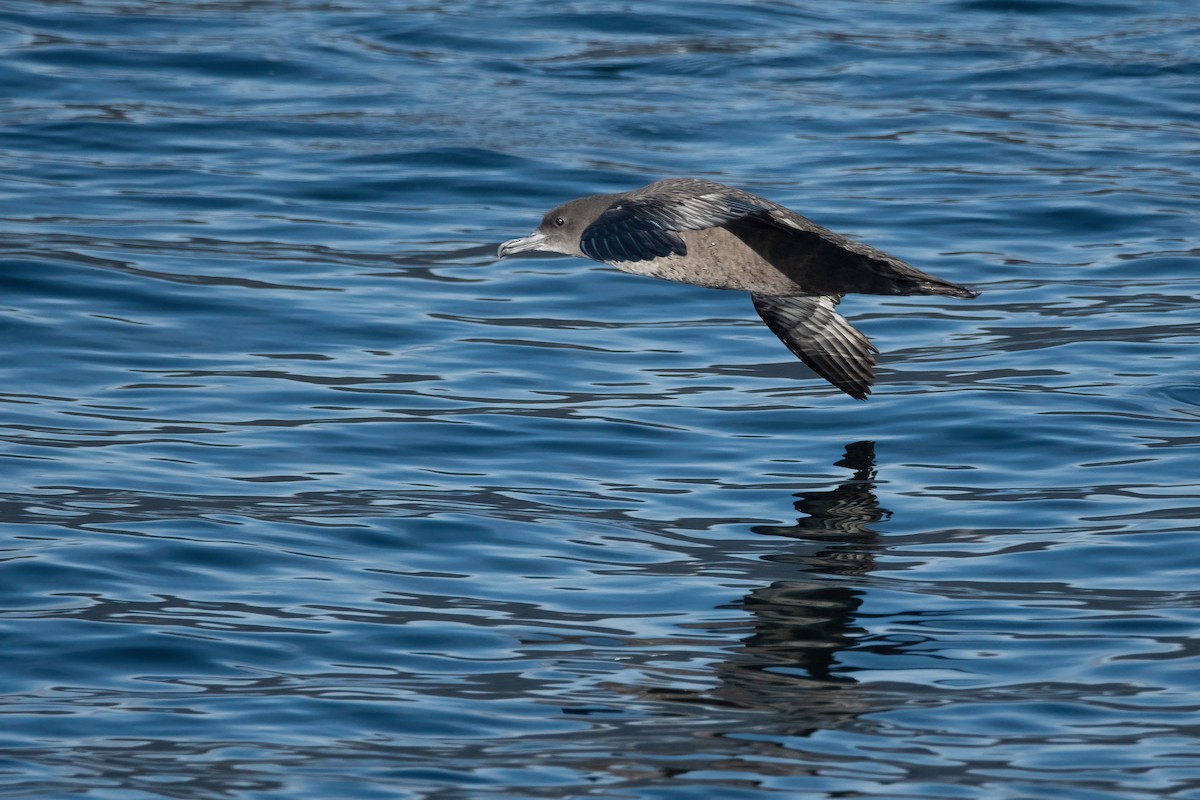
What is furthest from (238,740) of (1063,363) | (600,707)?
(1063,363)

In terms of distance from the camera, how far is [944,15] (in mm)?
18047

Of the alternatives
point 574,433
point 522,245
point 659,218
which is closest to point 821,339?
point 574,433

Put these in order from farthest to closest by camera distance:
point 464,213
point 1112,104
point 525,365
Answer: point 1112,104
point 464,213
point 525,365

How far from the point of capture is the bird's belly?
25.9 ft

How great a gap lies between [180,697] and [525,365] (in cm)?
420

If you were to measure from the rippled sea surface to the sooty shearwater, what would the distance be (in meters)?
0.45

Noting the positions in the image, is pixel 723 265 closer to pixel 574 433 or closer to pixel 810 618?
pixel 574 433

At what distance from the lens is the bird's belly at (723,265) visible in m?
7.88

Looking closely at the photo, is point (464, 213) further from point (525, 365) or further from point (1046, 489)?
point (1046, 489)

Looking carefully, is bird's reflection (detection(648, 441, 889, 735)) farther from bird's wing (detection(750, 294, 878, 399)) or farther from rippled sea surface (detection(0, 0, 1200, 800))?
bird's wing (detection(750, 294, 878, 399))

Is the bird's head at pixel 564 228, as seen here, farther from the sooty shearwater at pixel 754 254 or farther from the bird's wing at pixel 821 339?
the bird's wing at pixel 821 339

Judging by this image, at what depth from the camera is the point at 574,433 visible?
28.8 feet

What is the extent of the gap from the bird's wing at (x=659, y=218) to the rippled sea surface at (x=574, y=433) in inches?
45.9

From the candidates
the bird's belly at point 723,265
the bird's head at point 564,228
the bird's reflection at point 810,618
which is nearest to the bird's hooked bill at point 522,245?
the bird's head at point 564,228
